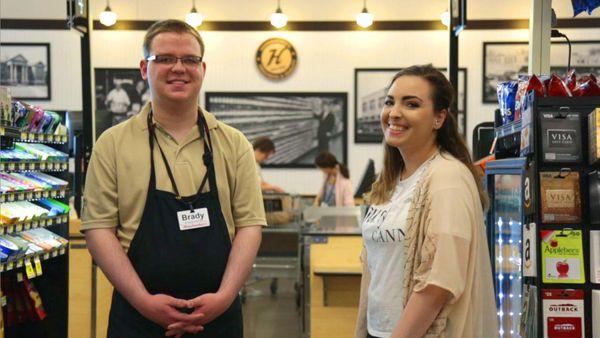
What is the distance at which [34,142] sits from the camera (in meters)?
4.39

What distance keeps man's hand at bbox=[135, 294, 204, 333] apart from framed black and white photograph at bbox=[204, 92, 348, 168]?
9.19 meters

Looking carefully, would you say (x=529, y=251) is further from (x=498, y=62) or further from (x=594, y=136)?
(x=498, y=62)

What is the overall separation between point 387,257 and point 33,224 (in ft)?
8.02

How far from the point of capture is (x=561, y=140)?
8.38 ft

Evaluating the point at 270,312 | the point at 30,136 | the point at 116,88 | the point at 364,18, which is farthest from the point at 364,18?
the point at 30,136

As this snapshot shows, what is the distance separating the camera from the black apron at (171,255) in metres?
2.40

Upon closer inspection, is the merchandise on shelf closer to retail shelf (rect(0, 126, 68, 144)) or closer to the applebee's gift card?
retail shelf (rect(0, 126, 68, 144))

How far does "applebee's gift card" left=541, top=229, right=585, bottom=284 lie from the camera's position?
8.40 ft

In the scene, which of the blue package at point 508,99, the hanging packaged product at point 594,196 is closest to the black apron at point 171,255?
the hanging packaged product at point 594,196

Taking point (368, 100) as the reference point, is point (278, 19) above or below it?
above

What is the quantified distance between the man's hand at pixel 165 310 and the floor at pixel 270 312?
14.2 ft

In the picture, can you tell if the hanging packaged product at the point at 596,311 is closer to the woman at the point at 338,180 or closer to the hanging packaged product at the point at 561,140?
the hanging packaged product at the point at 561,140

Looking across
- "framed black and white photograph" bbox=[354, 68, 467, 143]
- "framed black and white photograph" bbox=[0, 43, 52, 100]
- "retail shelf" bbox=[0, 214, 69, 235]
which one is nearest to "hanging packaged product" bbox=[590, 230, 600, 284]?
"retail shelf" bbox=[0, 214, 69, 235]

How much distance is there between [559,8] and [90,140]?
3.15 m
